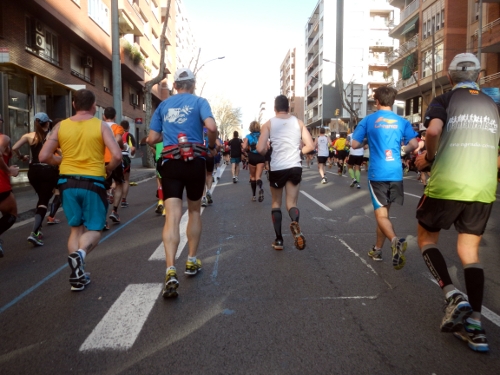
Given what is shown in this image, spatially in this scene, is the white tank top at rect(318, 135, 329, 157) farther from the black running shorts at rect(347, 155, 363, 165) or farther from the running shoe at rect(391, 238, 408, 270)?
the running shoe at rect(391, 238, 408, 270)

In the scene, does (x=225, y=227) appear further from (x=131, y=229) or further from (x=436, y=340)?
(x=436, y=340)

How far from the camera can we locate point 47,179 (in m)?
6.70

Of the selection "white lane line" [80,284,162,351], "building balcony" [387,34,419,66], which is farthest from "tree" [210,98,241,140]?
"white lane line" [80,284,162,351]

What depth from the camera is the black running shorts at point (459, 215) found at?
128 inches

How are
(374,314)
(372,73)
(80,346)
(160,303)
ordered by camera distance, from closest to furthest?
(80,346), (374,314), (160,303), (372,73)

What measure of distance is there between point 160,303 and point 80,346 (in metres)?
0.90

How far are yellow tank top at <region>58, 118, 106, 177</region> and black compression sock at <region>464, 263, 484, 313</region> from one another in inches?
124

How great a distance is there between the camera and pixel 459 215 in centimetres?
330

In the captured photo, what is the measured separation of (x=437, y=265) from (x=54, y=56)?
20.8 metres

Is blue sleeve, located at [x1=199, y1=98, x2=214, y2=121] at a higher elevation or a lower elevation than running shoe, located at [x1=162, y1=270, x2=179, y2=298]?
higher

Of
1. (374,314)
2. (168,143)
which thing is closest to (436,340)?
(374,314)

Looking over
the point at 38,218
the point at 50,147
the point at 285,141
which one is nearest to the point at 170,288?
the point at 50,147

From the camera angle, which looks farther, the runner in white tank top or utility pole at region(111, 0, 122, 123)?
utility pole at region(111, 0, 122, 123)

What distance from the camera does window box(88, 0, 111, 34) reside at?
2376 cm
